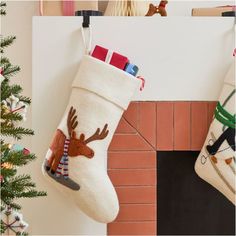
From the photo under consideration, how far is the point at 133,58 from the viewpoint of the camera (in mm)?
1476

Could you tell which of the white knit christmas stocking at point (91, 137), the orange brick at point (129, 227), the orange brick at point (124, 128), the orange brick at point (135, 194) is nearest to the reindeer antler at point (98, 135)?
the white knit christmas stocking at point (91, 137)

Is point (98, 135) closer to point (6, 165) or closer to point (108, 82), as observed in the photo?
point (108, 82)

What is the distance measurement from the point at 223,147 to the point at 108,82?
16.9 inches

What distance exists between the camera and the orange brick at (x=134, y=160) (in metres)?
1.49

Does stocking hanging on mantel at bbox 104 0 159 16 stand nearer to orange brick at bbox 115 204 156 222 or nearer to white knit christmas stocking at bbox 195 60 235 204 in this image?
white knit christmas stocking at bbox 195 60 235 204

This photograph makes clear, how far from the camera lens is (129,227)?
4.95 feet

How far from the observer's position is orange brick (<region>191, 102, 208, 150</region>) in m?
1.50

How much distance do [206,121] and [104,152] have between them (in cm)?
39

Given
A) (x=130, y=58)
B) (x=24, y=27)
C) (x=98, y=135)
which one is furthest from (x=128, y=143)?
(x=24, y=27)

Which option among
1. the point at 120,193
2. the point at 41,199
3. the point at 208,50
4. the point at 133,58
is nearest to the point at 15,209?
the point at 41,199

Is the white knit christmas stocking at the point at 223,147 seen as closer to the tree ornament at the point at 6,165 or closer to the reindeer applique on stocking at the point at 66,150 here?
the reindeer applique on stocking at the point at 66,150

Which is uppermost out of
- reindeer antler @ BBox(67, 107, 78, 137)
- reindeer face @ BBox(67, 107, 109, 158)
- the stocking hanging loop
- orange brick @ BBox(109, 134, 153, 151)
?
the stocking hanging loop

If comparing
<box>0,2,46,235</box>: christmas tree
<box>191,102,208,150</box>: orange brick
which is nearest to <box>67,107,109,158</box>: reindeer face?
<box>0,2,46,235</box>: christmas tree

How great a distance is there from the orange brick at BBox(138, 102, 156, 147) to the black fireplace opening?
0.10 meters
